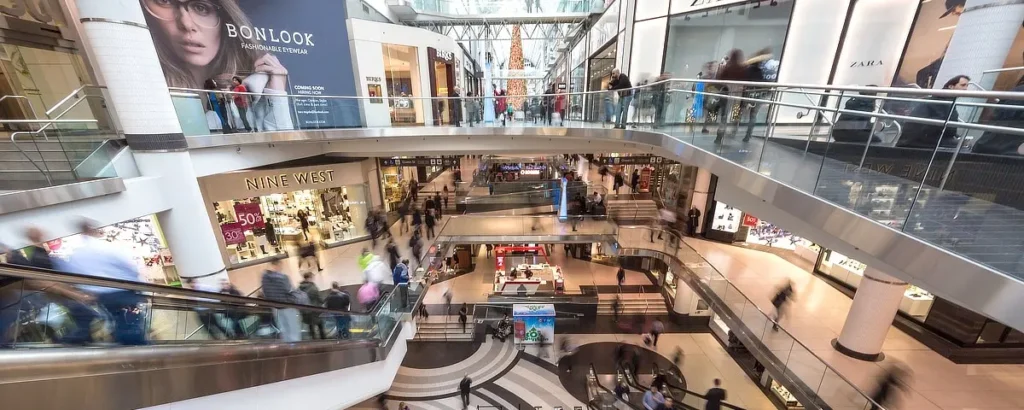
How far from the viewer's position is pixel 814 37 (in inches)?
364

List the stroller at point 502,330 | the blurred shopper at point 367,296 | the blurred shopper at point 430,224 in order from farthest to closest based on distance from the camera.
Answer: the blurred shopper at point 430,224
the stroller at point 502,330
the blurred shopper at point 367,296

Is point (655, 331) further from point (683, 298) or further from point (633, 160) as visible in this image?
point (633, 160)

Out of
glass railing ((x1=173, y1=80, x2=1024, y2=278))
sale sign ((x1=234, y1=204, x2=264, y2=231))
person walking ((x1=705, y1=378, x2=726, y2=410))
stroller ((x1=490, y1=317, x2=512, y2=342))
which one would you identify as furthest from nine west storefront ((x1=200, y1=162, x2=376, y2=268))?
person walking ((x1=705, y1=378, x2=726, y2=410))

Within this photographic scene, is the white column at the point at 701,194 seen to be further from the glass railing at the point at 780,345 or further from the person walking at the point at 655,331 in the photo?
the person walking at the point at 655,331

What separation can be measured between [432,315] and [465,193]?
5.53 m

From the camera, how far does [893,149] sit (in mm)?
3217

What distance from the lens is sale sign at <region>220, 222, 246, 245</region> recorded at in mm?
10945

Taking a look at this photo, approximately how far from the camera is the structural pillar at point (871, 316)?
255 inches

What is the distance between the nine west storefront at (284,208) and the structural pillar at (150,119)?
427 centimetres

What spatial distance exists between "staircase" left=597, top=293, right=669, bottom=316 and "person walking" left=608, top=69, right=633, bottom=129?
25.1 ft

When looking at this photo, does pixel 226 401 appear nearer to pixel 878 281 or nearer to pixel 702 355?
pixel 878 281

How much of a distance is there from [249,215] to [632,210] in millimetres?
14650

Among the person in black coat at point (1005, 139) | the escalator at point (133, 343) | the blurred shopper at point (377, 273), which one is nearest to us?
the escalator at point (133, 343)

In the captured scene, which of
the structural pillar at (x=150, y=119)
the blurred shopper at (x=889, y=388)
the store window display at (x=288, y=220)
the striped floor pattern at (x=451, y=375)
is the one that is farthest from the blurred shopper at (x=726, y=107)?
the store window display at (x=288, y=220)
